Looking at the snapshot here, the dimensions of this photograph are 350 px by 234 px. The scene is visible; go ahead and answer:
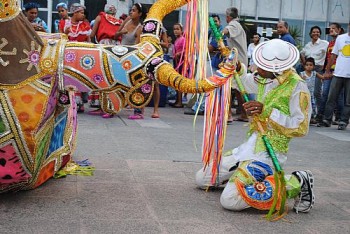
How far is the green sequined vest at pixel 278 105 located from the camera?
3.77 m

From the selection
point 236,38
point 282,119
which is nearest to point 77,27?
point 236,38

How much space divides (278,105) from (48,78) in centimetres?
149

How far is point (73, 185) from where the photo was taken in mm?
4090

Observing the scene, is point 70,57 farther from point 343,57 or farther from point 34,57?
point 343,57

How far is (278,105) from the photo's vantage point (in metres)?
3.77

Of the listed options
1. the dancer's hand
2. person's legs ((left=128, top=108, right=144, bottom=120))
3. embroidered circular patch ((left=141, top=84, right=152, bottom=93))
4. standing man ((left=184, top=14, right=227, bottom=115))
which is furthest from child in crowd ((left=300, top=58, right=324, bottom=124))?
embroidered circular patch ((left=141, top=84, right=152, bottom=93))

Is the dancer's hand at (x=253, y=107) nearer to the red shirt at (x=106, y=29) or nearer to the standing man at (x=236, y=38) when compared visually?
the standing man at (x=236, y=38)

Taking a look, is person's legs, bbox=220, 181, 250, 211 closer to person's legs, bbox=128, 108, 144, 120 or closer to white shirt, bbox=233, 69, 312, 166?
white shirt, bbox=233, 69, 312, 166

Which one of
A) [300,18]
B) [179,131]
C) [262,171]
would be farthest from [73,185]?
[300,18]

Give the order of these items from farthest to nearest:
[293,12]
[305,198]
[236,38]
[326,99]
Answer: [293,12]
[326,99]
[236,38]
[305,198]

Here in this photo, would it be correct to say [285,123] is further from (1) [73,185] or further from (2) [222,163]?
(1) [73,185]

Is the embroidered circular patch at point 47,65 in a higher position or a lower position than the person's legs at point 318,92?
higher

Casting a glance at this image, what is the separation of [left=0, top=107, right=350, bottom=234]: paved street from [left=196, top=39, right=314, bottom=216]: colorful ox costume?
0.11 m

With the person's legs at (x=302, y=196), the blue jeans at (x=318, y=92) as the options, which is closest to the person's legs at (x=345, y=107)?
the blue jeans at (x=318, y=92)
